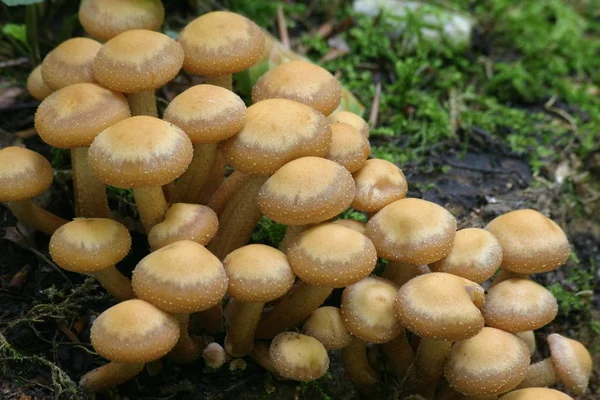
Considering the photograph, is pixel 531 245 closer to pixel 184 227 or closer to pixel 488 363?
pixel 488 363

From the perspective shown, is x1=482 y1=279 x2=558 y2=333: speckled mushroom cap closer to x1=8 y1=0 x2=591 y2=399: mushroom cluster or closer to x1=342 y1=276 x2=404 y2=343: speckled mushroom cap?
x1=8 y1=0 x2=591 y2=399: mushroom cluster

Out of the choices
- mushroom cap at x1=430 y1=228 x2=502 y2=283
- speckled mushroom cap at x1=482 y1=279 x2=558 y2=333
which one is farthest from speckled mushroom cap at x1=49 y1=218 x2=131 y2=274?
speckled mushroom cap at x1=482 y1=279 x2=558 y2=333

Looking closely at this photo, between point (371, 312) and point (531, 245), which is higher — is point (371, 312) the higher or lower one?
the lower one

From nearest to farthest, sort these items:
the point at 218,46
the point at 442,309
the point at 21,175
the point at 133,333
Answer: the point at 133,333 < the point at 442,309 < the point at 21,175 < the point at 218,46

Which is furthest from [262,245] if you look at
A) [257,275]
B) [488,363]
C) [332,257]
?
[488,363]

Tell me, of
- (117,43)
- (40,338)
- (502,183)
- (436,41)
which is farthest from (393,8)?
(40,338)

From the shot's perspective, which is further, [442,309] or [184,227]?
[184,227]
